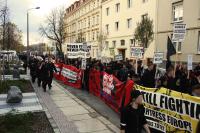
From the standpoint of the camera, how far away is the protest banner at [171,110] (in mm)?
6551

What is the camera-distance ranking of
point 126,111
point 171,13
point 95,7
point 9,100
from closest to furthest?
point 126,111, point 9,100, point 171,13, point 95,7

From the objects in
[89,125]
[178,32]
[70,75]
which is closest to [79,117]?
[89,125]

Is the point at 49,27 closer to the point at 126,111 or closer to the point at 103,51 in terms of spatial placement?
the point at 103,51

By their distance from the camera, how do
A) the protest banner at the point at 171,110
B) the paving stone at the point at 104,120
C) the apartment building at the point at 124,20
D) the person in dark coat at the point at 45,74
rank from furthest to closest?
the apartment building at the point at 124,20 < the person in dark coat at the point at 45,74 < the paving stone at the point at 104,120 < the protest banner at the point at 171,110

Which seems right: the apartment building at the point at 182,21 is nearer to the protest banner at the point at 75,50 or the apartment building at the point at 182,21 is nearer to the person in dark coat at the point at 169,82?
the protest banner at the point at 75,50

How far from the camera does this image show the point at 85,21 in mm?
63531

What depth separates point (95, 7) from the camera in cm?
5441

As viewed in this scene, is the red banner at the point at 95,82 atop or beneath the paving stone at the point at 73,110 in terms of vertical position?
atop

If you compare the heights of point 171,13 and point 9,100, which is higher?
point 171,13

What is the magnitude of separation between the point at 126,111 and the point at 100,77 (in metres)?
8.96

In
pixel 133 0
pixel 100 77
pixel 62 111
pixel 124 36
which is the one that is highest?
pixel 133 0

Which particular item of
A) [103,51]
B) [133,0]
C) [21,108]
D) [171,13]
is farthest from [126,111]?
[103,51]

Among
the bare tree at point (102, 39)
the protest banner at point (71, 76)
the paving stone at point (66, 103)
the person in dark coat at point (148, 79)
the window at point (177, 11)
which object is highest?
the window at point (177, 11)

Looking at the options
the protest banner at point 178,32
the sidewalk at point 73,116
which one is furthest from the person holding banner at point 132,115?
the protest banner at point 178,32
